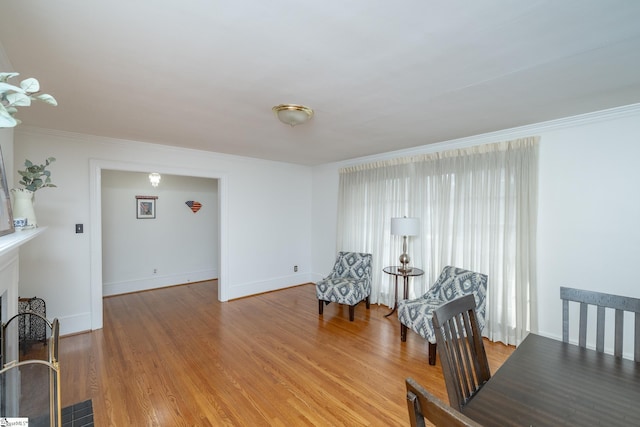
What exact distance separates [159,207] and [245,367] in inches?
157

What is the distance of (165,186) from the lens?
5484mm

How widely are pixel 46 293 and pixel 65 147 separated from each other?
178cm

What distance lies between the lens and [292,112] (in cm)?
241

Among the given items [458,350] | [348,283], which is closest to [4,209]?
[458,350]

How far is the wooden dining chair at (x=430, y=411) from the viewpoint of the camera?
0.64 m

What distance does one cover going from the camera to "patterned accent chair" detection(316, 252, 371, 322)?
3.86 meters

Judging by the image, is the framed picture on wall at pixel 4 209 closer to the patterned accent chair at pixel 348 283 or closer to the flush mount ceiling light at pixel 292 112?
the flush mount ceiling light at pixel 292 112

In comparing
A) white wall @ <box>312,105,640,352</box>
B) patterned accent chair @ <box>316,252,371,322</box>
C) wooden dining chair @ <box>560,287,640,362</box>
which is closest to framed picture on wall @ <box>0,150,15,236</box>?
patterned accent chair @ <box>316,252,371,322</box>

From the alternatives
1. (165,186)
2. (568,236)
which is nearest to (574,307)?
(568,236)

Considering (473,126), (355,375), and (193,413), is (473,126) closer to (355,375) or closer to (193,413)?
(355,375)

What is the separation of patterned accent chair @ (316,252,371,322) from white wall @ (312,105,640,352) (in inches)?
81.4

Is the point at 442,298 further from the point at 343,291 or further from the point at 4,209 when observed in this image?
the point at 4,209

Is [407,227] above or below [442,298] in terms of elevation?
above

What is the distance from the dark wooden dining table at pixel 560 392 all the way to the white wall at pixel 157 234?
576 cm
